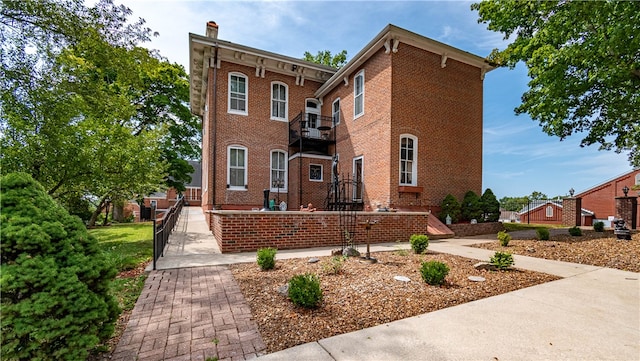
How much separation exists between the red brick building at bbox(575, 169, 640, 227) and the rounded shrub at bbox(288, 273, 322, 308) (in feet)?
103

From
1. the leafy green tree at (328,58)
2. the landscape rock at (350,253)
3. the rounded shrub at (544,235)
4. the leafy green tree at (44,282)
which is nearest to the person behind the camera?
the leafy green tree at (44,282)

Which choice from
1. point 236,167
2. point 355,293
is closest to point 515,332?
point 355,293

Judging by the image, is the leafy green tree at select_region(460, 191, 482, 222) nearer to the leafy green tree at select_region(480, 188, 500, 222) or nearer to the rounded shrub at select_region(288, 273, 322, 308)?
the leafy green tree at select_region(480, 188, 500, 222)

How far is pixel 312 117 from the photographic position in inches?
578

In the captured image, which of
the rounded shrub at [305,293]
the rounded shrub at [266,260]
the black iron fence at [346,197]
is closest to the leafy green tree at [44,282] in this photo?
the rounded shrub at [305,293]

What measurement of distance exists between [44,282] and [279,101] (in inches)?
521

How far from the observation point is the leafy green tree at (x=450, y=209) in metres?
10.9

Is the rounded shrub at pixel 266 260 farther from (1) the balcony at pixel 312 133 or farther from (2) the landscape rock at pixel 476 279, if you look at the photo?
(1) the balcony at pixel 312 133

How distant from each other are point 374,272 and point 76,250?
406 centimetres

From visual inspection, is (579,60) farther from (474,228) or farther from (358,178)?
(358,178)

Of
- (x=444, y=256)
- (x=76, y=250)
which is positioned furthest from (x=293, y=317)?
(x=444, y=256)

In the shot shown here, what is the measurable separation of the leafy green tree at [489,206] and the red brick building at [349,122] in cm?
74

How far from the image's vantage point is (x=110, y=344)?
2.47 metres

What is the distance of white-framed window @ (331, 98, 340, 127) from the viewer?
13.8 meters
